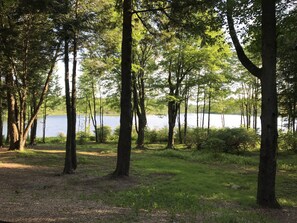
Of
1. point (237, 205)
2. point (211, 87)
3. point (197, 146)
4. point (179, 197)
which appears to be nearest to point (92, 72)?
point (179, 197)

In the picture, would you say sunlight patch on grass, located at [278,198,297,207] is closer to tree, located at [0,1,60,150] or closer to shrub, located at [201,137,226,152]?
tree, located at [0,1,60,150]

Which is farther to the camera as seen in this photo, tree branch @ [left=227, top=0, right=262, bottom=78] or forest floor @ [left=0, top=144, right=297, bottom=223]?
tree branch @ [left=227, top=0, right=262, bottom=78]

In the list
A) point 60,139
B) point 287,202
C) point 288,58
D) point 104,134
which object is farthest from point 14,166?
point 60,139

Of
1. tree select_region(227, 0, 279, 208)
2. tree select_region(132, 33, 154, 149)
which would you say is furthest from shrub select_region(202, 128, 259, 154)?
tree select_region(227, 0, 279, 208)

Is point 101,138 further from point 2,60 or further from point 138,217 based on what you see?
point 138,217

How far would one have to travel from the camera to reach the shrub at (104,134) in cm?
3409

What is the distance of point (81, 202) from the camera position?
7.12 metres

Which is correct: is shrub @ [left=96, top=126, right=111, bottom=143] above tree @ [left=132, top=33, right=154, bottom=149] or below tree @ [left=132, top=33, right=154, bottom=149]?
below

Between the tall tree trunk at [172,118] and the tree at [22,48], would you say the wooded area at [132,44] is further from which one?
the tall tree trunk at [172,118]

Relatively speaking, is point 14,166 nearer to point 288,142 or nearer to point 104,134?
point 288,142

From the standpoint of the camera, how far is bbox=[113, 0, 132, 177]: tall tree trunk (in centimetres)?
1067

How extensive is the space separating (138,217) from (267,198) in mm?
3371

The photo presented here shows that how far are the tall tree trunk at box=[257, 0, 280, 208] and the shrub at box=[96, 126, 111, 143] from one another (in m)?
27.4

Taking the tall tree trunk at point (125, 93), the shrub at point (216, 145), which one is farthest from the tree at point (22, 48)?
the shrub at point (216, 145)
